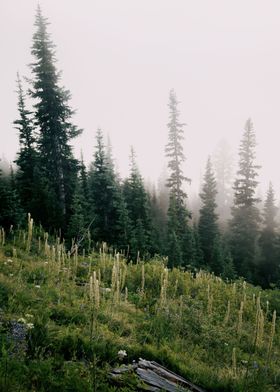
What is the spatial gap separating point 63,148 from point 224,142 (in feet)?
171

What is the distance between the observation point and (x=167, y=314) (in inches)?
323

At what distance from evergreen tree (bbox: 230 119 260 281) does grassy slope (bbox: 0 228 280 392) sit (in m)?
28.6

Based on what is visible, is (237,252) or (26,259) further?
(237,252)

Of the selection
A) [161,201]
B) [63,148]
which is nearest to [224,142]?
[161,201]

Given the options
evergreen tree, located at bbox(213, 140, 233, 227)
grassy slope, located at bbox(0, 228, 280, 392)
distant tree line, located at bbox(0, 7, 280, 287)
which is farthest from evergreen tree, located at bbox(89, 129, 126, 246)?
evergreen tree, located at bbox(213, 140, 233, 227)

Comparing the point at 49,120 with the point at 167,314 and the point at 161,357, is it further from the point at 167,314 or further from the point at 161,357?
the point at 161,357

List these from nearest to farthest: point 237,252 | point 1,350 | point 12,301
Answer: point 1,350, point 12,301, point 237,252

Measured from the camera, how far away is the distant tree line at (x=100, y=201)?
20.6 meters

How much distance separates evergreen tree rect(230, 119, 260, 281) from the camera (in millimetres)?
38156

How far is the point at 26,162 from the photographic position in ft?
85.4

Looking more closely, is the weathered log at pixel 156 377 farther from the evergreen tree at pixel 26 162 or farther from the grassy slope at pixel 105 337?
the evergreen tree at pixel 26 162

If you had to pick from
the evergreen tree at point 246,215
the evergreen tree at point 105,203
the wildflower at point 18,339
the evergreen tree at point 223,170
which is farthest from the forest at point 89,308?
the evergreen tree at point 223,170

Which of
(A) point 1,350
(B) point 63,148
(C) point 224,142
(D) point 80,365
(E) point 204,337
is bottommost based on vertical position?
(E) point 204,337

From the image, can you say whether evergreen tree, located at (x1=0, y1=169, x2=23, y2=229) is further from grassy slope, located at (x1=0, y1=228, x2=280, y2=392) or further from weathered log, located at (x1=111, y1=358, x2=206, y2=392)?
weathered log, located at (x1=111, y1=358, x2=206, y2=392)
